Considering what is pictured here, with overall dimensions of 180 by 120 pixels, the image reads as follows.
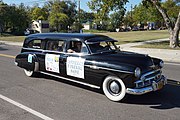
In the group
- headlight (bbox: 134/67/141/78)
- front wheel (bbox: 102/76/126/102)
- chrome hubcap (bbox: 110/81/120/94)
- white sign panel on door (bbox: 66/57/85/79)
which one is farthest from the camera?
white sign panel on door (bbox: 66/57/85/79)

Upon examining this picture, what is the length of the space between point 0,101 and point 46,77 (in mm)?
2744

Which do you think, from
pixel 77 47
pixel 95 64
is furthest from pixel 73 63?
pixel 95 64

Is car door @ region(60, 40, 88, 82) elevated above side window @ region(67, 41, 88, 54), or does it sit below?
below

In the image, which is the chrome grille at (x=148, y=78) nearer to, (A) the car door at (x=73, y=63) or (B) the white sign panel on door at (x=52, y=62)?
(A) the car door at (x=73, y=63)

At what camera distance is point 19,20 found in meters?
62.9

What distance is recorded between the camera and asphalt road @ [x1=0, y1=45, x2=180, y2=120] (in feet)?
16.6

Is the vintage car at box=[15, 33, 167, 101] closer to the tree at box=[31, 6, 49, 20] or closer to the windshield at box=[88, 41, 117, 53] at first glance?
the windshield at box=[88, 41, 117, 53]

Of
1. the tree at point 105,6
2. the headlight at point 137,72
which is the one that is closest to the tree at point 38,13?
the tree at point 105,6

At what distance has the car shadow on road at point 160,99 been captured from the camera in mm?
5629

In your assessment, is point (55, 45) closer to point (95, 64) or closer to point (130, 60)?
point (95, 64)

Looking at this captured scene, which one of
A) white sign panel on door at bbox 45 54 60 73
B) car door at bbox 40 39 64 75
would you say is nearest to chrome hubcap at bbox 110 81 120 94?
car door at bbox 40 39 64 75

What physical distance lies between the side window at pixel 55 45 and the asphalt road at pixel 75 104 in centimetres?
110

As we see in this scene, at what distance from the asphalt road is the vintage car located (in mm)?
336

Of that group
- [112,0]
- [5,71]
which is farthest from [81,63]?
[112,0]
